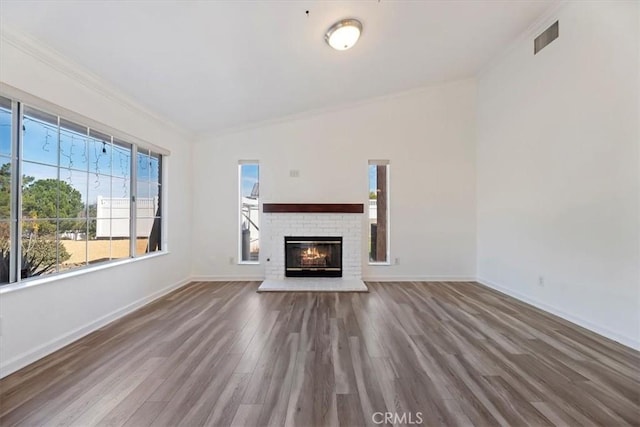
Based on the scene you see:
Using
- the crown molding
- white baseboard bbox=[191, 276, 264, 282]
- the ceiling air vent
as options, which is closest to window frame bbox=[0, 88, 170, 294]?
the crown molding

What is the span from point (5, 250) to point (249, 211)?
3157 mm

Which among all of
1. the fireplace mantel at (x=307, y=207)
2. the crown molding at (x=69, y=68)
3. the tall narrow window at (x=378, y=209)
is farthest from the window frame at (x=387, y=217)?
the crown molding at (x=69, y=68)

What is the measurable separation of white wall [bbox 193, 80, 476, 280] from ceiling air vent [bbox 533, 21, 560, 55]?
1311 mm

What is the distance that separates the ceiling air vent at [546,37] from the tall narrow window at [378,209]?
2467 millimetres

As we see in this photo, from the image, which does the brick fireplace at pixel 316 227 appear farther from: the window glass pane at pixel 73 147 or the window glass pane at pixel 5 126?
the window glass pane at pixel 5 126

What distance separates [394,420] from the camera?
1558mm

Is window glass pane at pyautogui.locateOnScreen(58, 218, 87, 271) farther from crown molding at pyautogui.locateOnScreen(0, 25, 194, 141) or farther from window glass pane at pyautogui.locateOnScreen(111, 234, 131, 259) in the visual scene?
crown molding at pyautogui.locateOnScreen(0, 25, 194, 141)

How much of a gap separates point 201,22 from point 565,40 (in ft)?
12.7

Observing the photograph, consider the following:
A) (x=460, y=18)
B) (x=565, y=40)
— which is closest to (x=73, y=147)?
(x=460, y=18)

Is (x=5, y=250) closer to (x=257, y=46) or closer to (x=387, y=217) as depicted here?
(x=257, y=46)

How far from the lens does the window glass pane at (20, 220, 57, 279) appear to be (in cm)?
223

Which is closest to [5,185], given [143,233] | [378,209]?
[143,233]

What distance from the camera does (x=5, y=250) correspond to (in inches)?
82.2

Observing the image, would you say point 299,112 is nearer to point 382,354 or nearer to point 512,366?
point 382,354
